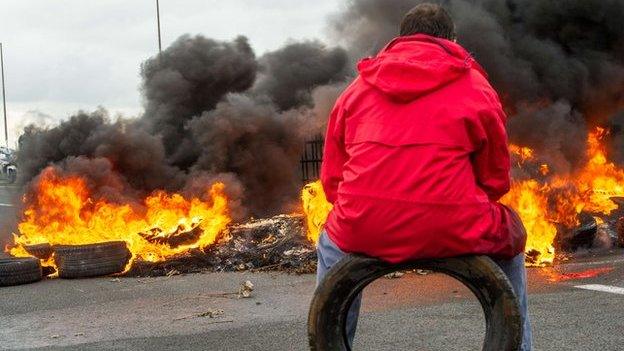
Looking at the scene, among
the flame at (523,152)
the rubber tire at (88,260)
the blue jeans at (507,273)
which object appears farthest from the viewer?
the flame at (523,152)

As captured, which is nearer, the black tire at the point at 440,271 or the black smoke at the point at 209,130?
the black tire at the point at 440,271

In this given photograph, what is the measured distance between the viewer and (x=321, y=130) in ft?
50.3

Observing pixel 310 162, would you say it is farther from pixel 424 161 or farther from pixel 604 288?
pixel 424 161

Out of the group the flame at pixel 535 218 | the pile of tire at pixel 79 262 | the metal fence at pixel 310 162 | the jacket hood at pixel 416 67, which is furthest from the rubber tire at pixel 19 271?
the metal fence at pixel 310 162

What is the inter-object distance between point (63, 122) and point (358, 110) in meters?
11.6

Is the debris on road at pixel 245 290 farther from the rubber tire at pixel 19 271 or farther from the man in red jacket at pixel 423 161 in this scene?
the man in red jacket at pixel 423 161

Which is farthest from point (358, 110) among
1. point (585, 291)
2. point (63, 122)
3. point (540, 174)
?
point (63, 122)

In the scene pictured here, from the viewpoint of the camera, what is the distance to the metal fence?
1676 cm

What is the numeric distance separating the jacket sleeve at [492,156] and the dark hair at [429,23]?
1.36ft

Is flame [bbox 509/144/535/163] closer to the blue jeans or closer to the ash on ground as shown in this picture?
the ash on ground

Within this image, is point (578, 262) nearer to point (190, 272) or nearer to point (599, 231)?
point (599, 231)

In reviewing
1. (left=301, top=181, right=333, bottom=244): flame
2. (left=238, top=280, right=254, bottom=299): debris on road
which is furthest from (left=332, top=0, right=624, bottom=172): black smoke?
(left=238, top=280, right=254, bottom=299): debris on road

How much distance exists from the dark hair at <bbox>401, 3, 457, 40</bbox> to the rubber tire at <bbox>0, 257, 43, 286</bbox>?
786 cm

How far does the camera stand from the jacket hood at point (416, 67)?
271 centimetres
